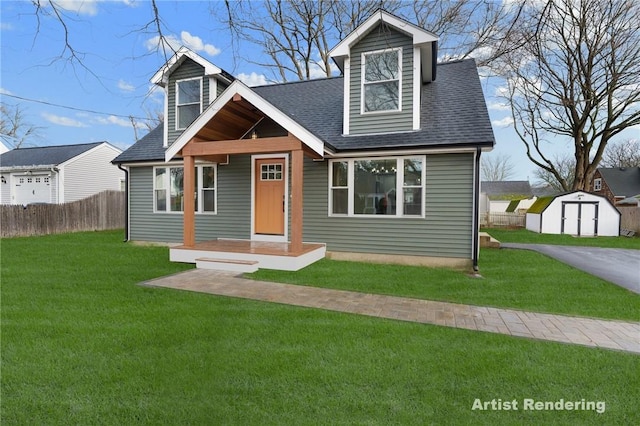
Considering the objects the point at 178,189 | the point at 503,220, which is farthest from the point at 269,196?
the point at 503,220

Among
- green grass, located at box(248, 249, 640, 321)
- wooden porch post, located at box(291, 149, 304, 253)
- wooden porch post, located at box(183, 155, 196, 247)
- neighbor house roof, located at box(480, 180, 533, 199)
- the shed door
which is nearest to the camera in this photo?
green grass, located at box(248, 249, 640, 321)

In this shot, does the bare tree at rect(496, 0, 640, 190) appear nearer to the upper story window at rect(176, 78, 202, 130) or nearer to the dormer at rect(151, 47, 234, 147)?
the dormer at rect(151, 47, 234, 147)

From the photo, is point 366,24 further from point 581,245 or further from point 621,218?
point 621,218

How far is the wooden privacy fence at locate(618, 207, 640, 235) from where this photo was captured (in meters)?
15.9

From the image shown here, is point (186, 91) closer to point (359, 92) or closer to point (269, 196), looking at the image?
point (269, 196)

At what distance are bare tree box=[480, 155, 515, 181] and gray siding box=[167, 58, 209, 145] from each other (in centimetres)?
5106

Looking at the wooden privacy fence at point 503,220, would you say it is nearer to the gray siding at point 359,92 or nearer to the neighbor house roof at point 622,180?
the gray siding at point 359,92

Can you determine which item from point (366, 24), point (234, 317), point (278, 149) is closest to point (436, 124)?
point (366, 24)

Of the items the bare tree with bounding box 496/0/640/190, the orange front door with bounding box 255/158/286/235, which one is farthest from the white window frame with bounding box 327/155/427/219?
the bare tree with bounding box 496/0/640/190

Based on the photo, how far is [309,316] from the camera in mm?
4320

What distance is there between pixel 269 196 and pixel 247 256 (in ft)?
7.95

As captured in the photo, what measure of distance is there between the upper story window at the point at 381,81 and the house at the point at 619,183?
1162 inches

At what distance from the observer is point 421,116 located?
8430 mm

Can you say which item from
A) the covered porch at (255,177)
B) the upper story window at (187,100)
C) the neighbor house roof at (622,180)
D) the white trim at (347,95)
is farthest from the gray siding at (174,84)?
the neighbor house roof at (622,180)
